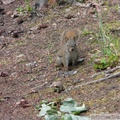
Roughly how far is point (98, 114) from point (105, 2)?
478 centimetres

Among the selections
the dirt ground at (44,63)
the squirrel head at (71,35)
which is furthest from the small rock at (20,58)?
the squirrel head at (71,35)

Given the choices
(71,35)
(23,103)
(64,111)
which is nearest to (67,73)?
(71,35)

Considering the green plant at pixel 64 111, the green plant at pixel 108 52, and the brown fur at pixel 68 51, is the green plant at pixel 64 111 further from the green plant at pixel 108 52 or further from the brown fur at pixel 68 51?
the brown fur at pixel 68 51

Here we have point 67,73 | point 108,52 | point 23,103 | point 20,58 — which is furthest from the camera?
point 20,58

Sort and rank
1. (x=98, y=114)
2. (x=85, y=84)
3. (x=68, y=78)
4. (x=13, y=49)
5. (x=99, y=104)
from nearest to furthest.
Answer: (x=98, y=114) < (x=99, y=104) < (x=85, y=84) < (x=68, y=78) < (x=13, y=49)

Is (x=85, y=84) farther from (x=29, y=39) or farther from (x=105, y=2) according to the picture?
(x=105, y=2)

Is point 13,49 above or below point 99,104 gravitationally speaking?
below

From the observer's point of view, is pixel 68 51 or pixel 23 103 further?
pixel 68 51

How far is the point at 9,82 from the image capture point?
22.9 feet

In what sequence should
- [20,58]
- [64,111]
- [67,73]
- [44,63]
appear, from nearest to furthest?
[64,111]
[67,73]
[44,63]
[20,58]

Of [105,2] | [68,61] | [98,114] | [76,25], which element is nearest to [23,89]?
[68,61]

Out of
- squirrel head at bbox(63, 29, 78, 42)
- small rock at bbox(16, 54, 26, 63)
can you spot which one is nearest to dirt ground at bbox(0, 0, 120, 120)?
small rock at bbox(16, 54, 26, 63)

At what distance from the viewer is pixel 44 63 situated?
7.40 meters

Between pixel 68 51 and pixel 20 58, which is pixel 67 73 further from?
pixel 20 58
